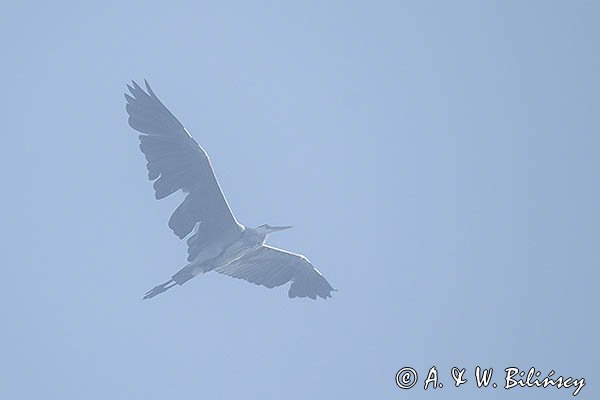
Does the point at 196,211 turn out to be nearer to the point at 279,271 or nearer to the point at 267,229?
the point at 267,229

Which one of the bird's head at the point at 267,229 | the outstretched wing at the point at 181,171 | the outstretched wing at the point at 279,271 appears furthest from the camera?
the outstretched wing at the point at 279,271

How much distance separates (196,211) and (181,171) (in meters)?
1.19

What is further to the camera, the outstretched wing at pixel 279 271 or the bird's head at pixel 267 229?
the outstretched wing at pixel 279 271

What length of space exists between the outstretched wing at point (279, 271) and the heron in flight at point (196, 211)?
3 centimetres

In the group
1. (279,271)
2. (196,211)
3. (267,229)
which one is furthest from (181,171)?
(279,271)

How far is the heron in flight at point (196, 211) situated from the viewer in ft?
98.0

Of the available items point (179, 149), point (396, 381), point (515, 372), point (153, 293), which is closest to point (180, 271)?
point (153, 293)

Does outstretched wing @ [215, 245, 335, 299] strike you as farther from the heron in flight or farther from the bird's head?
the bird's head

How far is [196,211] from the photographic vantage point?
3102 cm

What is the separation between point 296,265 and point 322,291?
105 cm

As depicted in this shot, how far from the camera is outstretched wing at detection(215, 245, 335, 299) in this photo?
33.0m

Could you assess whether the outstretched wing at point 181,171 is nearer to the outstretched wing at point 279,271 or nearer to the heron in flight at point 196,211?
the heron in flight at point 196,211

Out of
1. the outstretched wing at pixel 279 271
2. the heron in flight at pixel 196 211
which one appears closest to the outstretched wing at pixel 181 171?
the heron in flight at pixel 196 211

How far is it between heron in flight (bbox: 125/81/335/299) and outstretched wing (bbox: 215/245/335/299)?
3 centimetres
